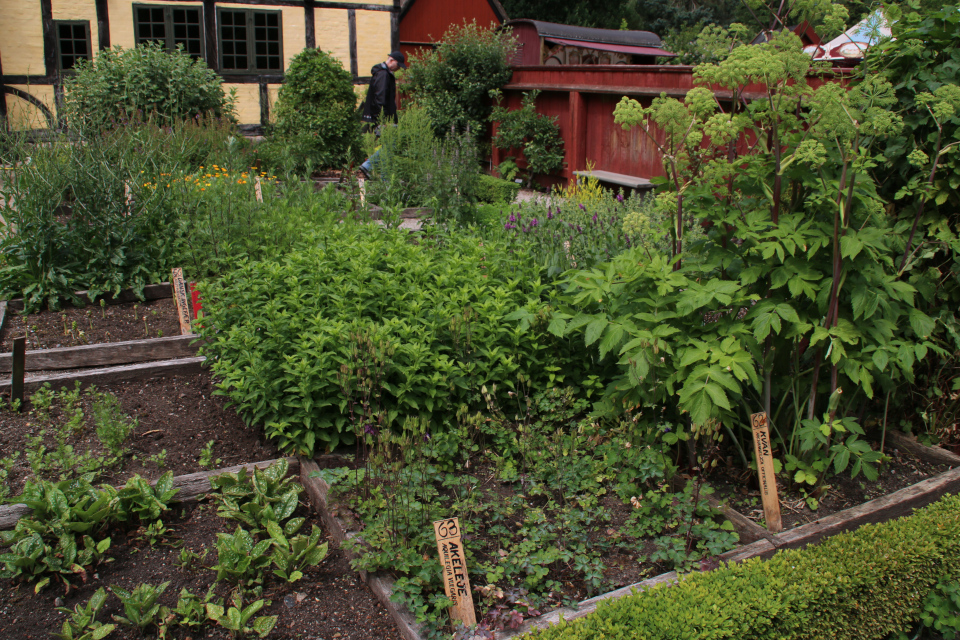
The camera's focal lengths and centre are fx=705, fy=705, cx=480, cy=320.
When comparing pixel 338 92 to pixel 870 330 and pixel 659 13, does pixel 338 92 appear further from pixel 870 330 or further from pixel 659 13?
pixel 659 13

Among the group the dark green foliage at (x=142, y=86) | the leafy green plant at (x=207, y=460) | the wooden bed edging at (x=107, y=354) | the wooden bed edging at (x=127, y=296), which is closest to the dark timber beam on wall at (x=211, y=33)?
the dark green foliage at (x=142, y=86)

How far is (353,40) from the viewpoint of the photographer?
15617 mm

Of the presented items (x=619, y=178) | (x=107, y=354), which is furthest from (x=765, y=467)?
(x=619, y=178)

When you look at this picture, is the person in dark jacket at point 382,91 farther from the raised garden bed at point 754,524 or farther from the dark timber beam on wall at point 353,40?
the raised garden bed at point 754,524

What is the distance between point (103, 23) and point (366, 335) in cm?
1348

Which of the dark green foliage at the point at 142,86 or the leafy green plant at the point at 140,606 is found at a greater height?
the dark green foliage at the point at 142,86

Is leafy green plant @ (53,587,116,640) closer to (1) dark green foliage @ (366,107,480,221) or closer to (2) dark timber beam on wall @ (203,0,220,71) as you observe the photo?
→ (1) dark green foliage @ (366,107,480,221)

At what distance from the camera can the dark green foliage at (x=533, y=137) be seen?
14.0 meters

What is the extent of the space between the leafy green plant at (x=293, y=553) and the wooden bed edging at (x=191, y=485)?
0.52 m

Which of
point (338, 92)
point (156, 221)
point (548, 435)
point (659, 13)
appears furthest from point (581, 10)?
point (548, 435)

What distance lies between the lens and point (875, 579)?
2691 millimetres

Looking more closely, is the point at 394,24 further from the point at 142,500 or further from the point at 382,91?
the point at 142,500

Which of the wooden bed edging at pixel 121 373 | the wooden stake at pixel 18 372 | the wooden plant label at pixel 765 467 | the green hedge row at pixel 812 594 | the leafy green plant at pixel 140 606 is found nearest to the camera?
the green hedge row at pixel 812 594

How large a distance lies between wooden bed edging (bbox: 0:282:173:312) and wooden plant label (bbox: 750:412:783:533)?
481 centimetres
